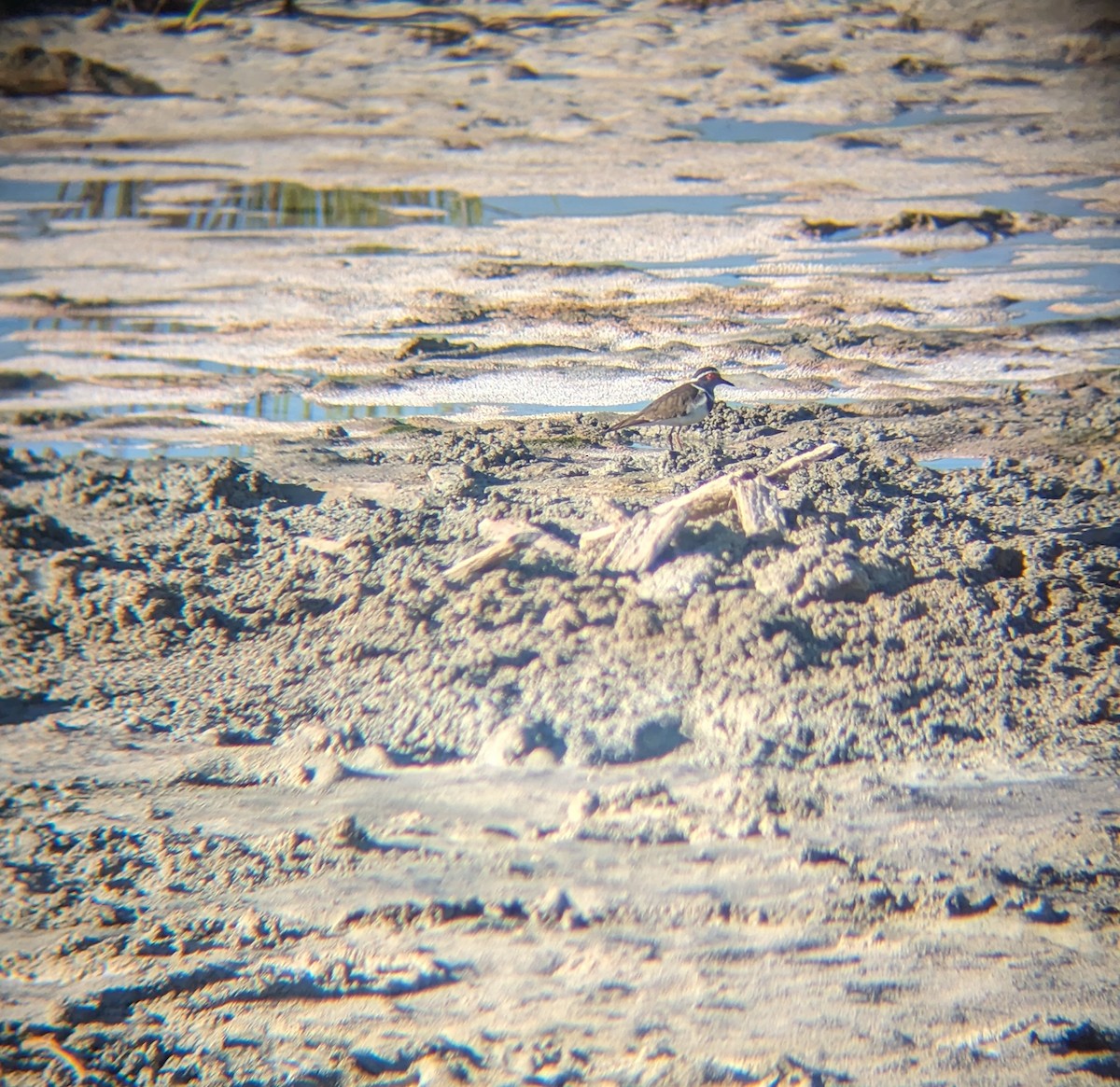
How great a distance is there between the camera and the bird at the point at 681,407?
3.95m

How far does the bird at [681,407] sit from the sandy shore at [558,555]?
147mm

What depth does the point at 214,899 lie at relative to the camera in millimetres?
2033

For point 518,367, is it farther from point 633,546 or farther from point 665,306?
point 633,546

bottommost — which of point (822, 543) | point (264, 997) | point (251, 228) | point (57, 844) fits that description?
point (57, 844)

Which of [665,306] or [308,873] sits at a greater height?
[665,306]

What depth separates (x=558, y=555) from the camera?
10.4 feet

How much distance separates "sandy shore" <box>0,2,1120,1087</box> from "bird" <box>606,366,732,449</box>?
0.48 ft

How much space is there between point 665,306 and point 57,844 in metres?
3.24

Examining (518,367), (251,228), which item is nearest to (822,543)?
(518,367)

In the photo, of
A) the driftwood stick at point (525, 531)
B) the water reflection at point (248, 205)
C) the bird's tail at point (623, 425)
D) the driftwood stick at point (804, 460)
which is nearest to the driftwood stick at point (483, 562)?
the driftwood stick at point (525, 531)

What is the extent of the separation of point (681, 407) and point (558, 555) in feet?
3.76

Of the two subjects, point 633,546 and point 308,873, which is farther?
point 633,546

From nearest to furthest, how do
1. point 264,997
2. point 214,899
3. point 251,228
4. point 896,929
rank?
point 264,997, point 896,929, point 214,899, point 251,228

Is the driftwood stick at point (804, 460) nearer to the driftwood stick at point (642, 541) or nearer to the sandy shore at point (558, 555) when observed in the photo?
the sandy shore at point (558, 555)
